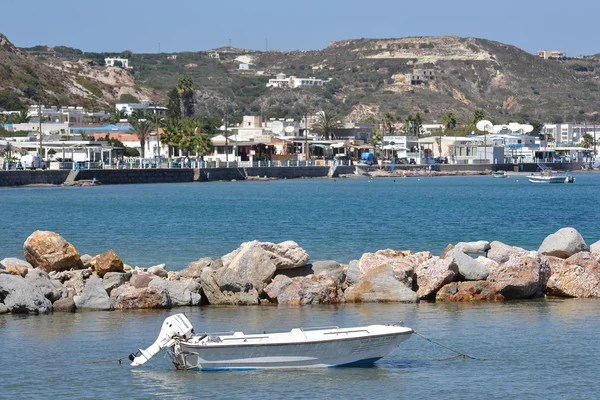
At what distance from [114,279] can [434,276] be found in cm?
768

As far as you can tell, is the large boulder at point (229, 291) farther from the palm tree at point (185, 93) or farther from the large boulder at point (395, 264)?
the palm tree at point (185, 93)

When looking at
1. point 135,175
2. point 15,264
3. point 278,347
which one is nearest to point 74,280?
point 15,264

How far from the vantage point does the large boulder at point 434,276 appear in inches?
957

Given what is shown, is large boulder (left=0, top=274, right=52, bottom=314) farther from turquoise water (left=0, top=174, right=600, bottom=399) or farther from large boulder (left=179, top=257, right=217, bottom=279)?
large boulder (left=179, top=257, right=217, bottom=279)

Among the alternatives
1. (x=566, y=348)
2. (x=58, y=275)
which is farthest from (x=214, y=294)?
(x=566, y=348)

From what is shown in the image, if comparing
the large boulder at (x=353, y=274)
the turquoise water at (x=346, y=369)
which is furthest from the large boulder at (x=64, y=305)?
the large boulder at (x=353, y=274)

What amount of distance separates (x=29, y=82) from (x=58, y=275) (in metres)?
169

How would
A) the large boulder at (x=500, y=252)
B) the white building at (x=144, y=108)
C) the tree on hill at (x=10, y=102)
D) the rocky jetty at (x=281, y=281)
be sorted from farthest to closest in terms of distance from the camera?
the white building at (x=144, y=108) < the tree on hill at (x=10, y=102) < the large boulder at (x=500, y=252) < the rocky jetty at (x=281, y=281)

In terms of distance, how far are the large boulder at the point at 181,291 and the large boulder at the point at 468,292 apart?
18.7ft

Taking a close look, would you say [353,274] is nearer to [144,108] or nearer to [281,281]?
[281,281]

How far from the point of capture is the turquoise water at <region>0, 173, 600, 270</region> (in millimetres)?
40000

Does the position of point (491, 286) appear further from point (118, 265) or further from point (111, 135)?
point (111, 135)

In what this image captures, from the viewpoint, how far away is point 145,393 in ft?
54.6

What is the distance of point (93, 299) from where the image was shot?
77.0 ft
